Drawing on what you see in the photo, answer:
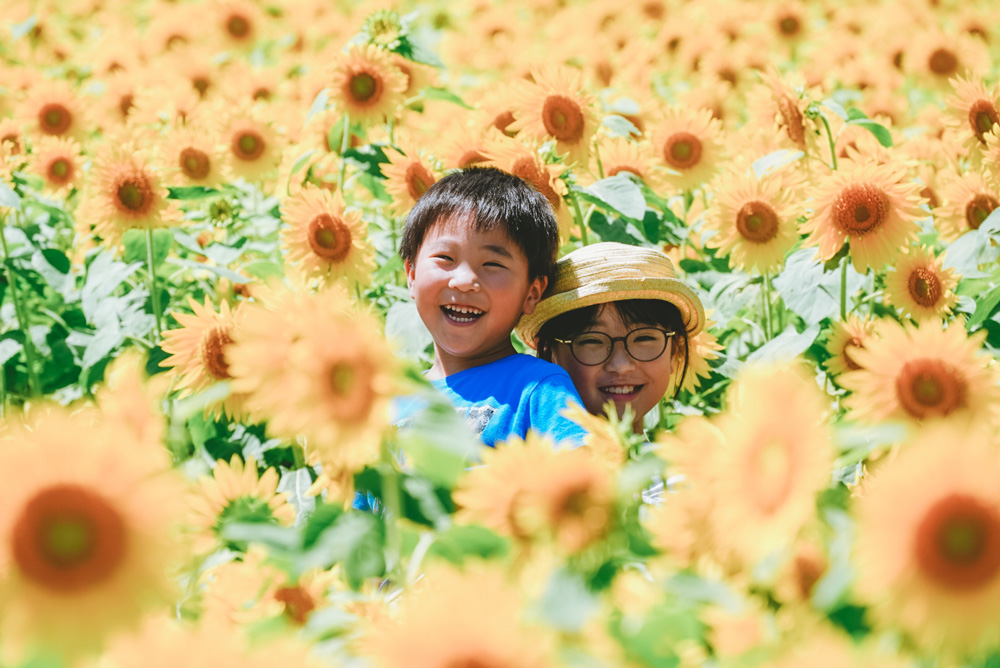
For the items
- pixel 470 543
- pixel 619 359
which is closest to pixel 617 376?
A: pixel 619 359

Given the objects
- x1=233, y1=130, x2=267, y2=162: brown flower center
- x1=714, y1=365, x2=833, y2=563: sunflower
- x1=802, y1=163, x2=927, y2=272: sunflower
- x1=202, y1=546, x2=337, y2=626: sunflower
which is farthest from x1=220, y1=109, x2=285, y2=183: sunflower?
x1=714, y1=365, x2=833, y2=563: sunflower

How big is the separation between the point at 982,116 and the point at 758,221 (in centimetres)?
60

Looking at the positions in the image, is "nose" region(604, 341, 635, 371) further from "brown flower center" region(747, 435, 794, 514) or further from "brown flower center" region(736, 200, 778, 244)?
"brown flower center" region(747, 435, 794, 514)

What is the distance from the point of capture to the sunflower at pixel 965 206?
240 centimetres

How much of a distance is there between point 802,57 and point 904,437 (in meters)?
5.31

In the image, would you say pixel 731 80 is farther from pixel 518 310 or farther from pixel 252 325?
pixel 252 325

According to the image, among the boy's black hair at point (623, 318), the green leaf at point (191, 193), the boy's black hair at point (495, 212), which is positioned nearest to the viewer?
the boy's black hair at point (495, 212)

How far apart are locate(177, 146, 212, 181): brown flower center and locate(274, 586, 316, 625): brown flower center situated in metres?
2.00

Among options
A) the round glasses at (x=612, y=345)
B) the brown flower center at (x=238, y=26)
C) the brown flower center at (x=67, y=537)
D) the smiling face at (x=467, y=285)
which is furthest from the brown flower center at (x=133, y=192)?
the brown flower center at (x=238, y=26)

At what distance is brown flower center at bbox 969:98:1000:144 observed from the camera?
8.05 ft

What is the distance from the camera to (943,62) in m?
4.21

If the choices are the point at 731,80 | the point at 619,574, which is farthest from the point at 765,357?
the point at 731,80

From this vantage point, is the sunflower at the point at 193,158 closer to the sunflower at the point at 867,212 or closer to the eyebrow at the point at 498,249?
the eyebrow at the point at 498,249

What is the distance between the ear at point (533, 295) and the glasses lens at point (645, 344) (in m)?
0.22
